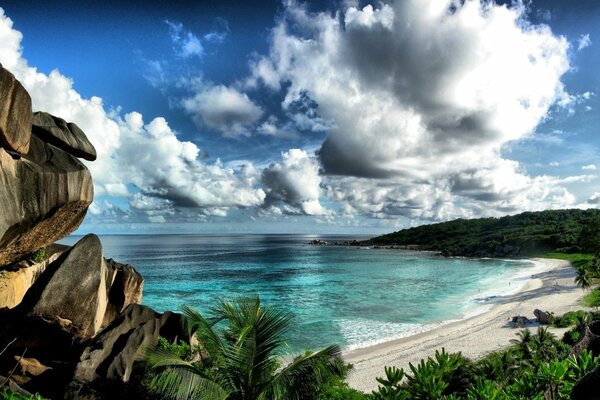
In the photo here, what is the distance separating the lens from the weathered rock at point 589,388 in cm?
336

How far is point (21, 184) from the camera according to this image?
477 inches

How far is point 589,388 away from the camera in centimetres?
342

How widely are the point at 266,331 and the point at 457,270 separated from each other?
82.0m

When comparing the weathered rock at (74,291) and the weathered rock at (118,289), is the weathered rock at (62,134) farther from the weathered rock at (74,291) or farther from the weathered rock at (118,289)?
the weathered rock at (118,289)

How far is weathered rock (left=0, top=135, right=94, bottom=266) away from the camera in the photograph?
11.5 m

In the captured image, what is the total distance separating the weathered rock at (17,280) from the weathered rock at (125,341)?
4.04m

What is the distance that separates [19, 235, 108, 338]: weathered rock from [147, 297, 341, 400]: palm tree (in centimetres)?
650

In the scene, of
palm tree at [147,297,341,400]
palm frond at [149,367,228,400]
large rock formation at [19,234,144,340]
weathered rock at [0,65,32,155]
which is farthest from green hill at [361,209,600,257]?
weathered rock at [0,65,32,155]

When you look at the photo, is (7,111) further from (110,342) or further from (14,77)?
(110,342)

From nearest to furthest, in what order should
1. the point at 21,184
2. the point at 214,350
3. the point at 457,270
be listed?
1. the point at 214,350
2. the point at 21,184
3. the point at 457,270

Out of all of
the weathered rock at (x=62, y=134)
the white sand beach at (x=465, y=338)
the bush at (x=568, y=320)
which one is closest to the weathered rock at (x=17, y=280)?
the weathered rock at (x=62, y=134)

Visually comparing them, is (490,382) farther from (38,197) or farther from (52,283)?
(52,283)

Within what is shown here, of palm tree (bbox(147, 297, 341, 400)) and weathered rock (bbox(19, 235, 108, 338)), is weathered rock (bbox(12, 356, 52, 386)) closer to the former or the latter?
weathered rock (bbox(19, 235, 108, 338))

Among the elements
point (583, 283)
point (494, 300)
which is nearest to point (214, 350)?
point (494, 300)
